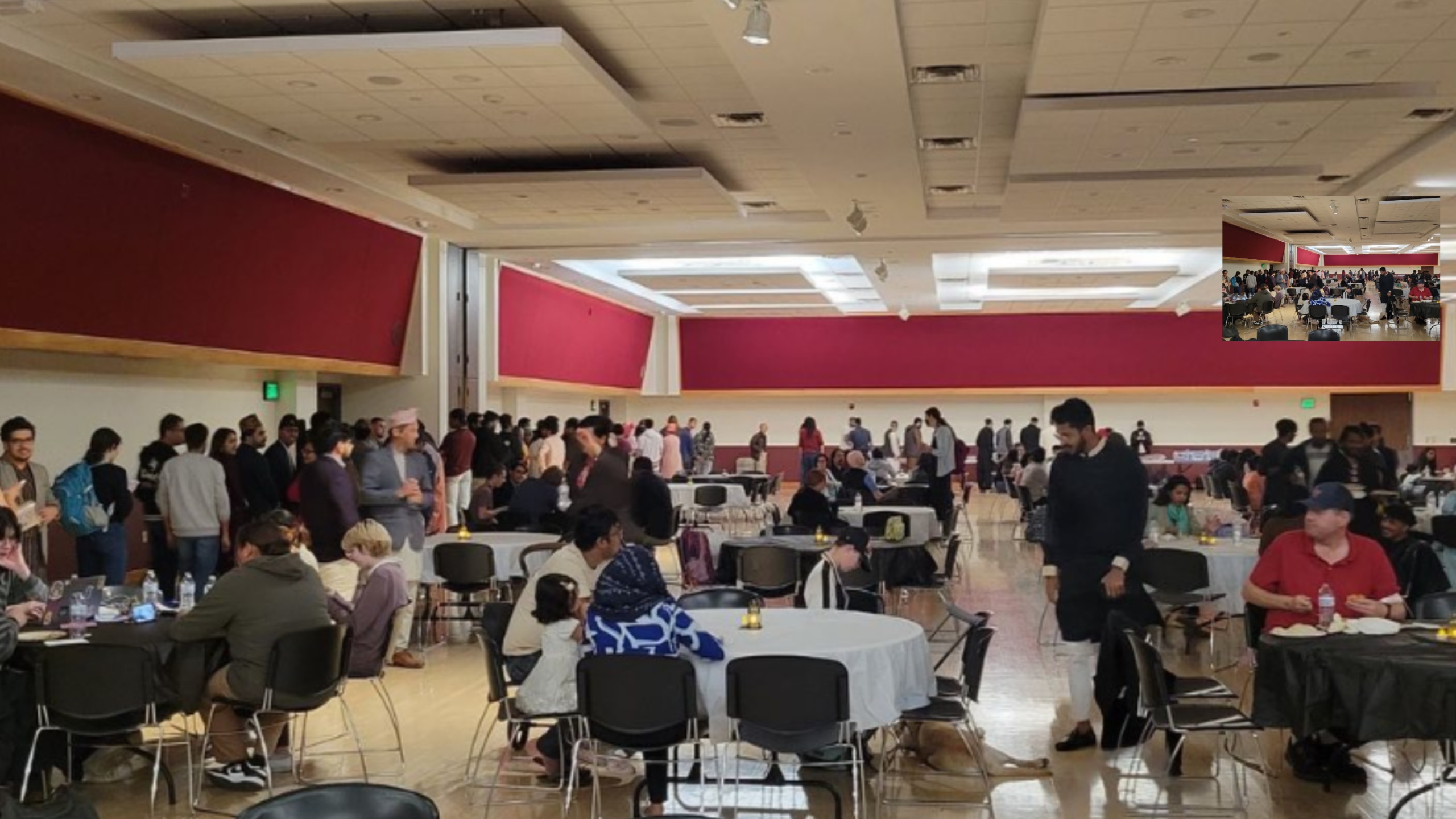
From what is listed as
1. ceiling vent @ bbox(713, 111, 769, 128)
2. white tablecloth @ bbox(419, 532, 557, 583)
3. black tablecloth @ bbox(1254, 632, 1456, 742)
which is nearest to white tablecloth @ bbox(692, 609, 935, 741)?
black tablecloth @ bbox(1254, 632, 1456, 742)

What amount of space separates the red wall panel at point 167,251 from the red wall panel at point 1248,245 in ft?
29.8

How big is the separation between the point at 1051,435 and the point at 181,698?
2513cm

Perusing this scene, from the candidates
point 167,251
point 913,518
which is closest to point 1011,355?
point 913,518

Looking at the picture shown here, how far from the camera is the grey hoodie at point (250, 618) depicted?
6320 millimetres

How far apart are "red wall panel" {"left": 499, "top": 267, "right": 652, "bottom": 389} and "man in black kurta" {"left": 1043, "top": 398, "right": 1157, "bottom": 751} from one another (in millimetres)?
14097

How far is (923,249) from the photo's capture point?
64.3ft

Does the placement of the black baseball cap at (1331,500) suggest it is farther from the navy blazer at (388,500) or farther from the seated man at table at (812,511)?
the navy blazer at (388,500)

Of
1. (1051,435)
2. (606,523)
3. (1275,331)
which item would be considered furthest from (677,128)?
(1051,435)

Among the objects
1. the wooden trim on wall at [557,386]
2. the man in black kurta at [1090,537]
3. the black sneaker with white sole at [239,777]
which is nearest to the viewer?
the black sneaker with white sole at [239,777]

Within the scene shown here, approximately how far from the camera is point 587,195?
45.6ft

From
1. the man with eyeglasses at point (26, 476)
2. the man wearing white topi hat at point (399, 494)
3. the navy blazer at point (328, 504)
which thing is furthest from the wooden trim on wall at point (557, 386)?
the man with eyeglasses at point (26, 476)

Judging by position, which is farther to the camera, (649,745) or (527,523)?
(527,523)

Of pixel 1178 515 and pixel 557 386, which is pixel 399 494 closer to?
pixel 1178 515

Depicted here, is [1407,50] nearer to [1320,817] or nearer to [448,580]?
[1320,817]
